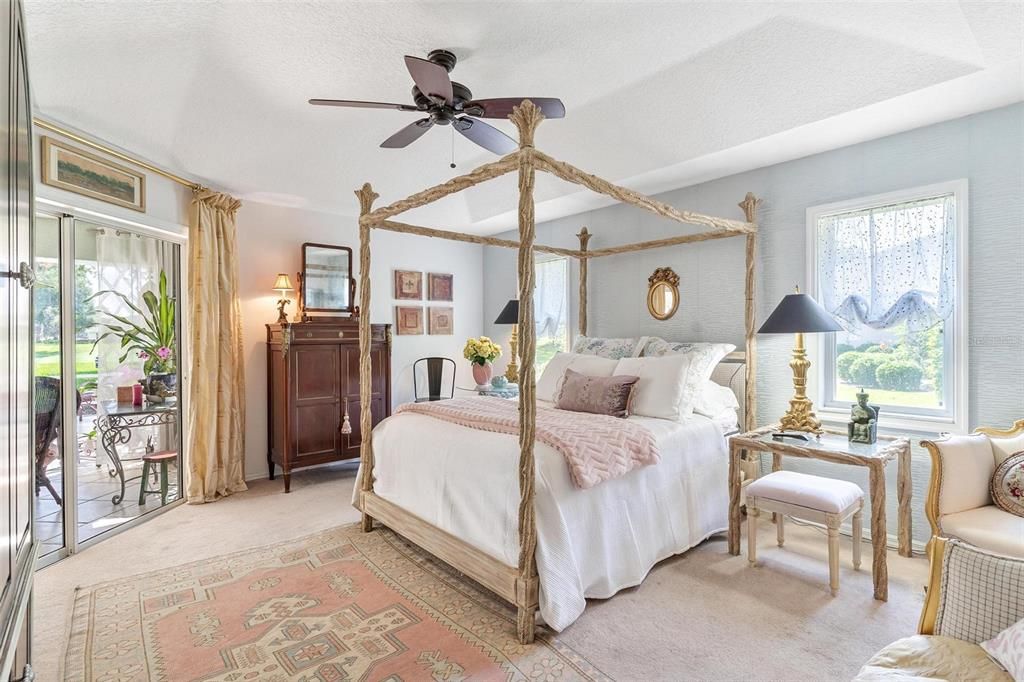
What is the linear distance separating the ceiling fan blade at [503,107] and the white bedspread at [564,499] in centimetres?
165

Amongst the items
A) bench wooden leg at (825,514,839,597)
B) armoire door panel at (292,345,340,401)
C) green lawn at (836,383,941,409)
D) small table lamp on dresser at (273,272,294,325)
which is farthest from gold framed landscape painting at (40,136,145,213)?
green lawn at (836,383,941,409)

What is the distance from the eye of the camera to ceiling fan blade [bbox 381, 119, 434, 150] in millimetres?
2694

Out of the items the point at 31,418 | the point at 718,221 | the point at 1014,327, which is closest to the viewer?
the point at 31,418

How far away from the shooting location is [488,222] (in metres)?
5.53

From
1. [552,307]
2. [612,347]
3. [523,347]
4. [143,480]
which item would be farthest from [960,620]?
[143,480]

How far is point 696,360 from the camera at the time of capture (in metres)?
3.40

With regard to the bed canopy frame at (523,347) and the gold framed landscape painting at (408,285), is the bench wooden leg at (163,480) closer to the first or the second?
the bed canopy frame at (523,347)

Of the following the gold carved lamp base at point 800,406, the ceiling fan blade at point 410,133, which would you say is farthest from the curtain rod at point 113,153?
the gold carved lamp base at point 800,406

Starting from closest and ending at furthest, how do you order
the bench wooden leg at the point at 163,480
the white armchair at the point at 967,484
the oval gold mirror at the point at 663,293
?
1. the white armchair at the point at 967,484
2. the bench wooden leg at the point at 163,480
3. the oval gold mirror at the point at 663,293

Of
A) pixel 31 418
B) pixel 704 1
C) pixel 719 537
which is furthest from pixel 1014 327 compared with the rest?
pixel 31 418

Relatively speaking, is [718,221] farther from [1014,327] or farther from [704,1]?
[1014,327]

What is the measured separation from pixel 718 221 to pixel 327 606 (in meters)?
3.26

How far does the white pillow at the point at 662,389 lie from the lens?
322cm

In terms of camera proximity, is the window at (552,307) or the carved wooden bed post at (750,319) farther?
the window at (552,307)
